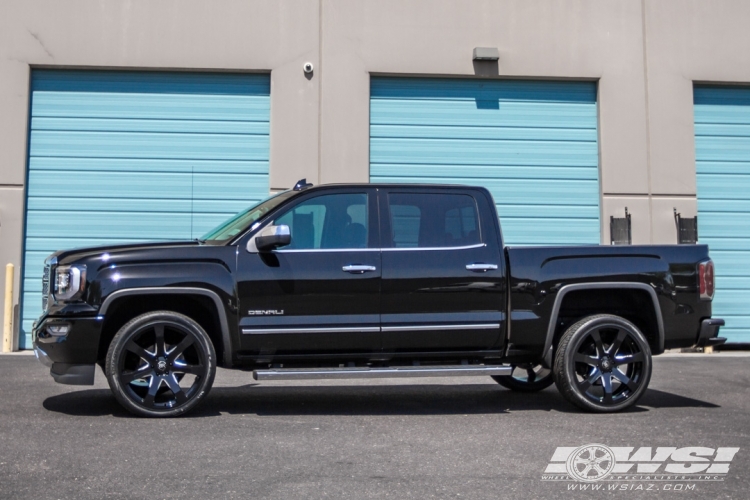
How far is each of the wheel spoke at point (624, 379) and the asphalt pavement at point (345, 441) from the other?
0.26 meters

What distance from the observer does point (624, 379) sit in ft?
23.4

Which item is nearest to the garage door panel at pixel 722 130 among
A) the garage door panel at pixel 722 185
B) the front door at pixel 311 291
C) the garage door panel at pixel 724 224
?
the garage door panel at pixel 722 185

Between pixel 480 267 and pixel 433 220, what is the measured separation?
21.6 inches

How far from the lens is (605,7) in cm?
1427

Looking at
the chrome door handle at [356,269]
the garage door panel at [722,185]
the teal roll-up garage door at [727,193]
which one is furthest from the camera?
the garage door panel at [722,185]

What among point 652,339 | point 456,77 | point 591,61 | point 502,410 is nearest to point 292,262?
point 502,410

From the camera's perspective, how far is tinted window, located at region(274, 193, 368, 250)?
7.05m

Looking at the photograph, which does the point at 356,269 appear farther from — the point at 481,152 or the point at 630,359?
the point at 481,152

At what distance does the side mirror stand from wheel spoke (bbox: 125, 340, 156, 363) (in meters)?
1.12

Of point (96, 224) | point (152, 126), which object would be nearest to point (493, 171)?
point (152, 126)

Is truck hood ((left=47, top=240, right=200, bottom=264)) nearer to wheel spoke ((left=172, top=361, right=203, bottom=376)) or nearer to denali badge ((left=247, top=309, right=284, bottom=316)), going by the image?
denali badge ((left=247, top=309, right=284, bottom=316))

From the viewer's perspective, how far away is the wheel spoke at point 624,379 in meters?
7.13

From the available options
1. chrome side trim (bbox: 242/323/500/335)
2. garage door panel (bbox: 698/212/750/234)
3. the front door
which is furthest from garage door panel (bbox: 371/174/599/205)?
chrome side trim (bbox: 242/323/500/335)

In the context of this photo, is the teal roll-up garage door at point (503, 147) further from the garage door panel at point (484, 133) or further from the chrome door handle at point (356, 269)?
the chrome door handle at point (356, 269)
